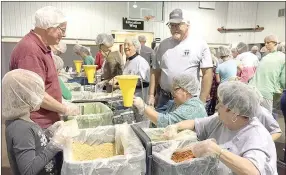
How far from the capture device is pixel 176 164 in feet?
3.37

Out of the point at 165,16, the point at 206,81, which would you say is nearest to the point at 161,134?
the point at 206,81

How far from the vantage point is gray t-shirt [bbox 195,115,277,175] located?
3.72ft

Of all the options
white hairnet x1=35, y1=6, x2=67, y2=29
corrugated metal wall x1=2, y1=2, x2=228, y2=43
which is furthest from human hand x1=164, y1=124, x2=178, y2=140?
corrugated metal wall x1=2, y1=2, x2=228, y2=43

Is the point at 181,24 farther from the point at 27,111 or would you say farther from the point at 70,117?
the point at 27,111

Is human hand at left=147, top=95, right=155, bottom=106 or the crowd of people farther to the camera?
human hand at left=147, top=95, right=155, bottom=106

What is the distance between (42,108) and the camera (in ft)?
5.24

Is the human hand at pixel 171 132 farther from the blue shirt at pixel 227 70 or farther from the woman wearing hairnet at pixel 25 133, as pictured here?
the blue shirt at pixel 227 70

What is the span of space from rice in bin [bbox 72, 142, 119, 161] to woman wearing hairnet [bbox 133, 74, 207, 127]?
0.42 m

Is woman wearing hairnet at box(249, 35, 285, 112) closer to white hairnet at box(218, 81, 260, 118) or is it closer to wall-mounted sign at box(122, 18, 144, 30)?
white hairnet at box(218, 81, 260, 118)

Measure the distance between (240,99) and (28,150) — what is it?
99 centimetres

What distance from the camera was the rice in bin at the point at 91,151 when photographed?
118 cm

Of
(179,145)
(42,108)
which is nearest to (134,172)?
(179,145)

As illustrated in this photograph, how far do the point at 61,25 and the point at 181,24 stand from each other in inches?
43.7

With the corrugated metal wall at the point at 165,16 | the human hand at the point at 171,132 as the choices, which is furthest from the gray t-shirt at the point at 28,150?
the corrugated metal wall at the point at 165,16
